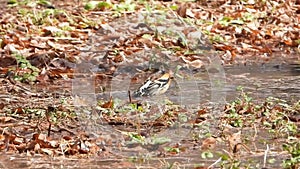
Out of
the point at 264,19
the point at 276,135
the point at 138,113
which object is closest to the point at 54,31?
the point at 264,19

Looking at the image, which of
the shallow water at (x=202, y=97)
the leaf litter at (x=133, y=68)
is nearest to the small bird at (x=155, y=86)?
the leaf litter at (x=133, y=68)

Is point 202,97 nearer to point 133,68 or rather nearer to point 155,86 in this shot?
point 155,86

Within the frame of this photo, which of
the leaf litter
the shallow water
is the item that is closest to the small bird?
the leaf litter

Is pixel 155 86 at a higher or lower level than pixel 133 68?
lower

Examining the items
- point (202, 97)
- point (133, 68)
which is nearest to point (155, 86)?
point (202, 97)

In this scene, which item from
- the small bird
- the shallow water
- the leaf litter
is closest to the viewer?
the shallow water

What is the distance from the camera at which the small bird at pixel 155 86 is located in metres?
6.27

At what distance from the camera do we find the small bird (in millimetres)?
6266

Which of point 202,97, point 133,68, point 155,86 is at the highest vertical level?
point 133,68

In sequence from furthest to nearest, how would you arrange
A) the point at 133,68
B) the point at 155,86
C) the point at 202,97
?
1. the point at 133,68
2. the point at 202,97
3. the point at 155,86

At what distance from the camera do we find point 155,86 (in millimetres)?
6270

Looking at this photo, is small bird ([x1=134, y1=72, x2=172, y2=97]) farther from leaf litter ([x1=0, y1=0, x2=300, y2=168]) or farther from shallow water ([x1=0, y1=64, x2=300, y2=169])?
shallow water ([x1=0, y1=64, x2=300, y2=169])

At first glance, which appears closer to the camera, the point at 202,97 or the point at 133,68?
the point at 202,97

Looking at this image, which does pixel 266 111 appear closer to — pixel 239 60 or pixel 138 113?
pixel 138 113
